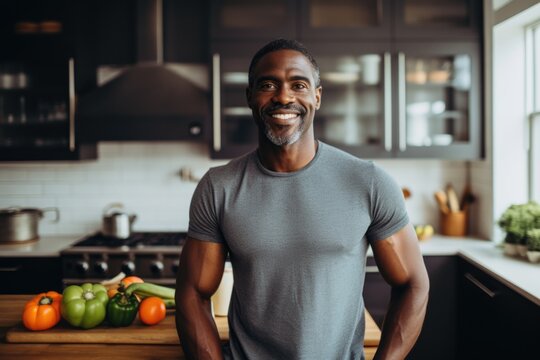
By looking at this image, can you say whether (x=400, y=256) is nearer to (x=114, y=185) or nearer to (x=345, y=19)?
(x=345, y=19)

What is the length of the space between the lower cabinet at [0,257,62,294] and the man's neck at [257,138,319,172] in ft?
7.38

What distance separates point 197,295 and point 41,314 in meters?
0.61

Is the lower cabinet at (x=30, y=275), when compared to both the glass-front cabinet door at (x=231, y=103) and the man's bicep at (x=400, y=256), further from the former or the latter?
the man's bicep at (x=400, y=256)

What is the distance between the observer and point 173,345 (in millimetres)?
1726

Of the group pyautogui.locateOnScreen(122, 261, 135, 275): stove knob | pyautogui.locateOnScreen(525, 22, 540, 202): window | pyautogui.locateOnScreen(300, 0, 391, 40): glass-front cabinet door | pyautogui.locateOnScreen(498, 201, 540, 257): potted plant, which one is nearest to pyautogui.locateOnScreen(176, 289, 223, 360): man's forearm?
pyautogui.locateOnScreen(122, 261, 135, 275): stove knob

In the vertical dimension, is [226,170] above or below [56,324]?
above

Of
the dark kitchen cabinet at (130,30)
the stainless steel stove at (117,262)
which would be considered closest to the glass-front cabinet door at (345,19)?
→ the dark kitchen cabinet at (130,30)

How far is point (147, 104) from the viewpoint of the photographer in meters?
3.49

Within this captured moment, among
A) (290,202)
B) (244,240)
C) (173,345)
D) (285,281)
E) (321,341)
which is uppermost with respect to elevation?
(290,202)

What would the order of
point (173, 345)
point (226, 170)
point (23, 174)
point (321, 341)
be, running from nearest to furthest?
point (321, 341), point (226, 170), point (173, 345), point (23, 174)

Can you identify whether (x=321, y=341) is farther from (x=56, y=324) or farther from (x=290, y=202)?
(x=56, y=324)

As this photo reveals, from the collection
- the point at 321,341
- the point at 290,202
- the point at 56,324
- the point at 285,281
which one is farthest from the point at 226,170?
the point at 56,324

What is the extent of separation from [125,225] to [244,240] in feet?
7.54

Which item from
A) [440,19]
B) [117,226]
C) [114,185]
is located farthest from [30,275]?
[440,19]
